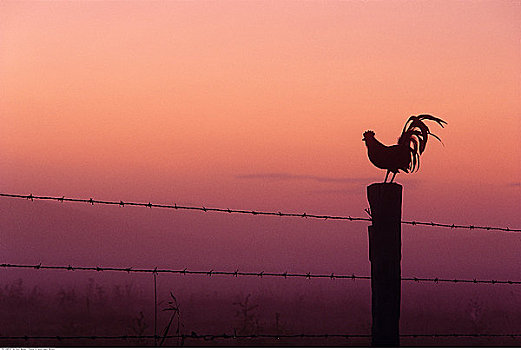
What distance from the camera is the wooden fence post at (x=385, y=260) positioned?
5.36 m

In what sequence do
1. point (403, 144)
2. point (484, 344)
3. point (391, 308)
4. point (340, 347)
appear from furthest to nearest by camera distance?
point (403, 144), point (484, 344), point (340, 347), point (391, 308)

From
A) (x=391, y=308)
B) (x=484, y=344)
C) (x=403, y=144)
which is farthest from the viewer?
(x=403, y=144)

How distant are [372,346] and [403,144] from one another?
2.98 meters

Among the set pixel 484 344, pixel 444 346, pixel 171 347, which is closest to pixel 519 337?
pixel 484 344

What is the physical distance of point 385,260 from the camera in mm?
5387

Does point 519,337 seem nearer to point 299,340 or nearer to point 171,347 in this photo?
point 299,340

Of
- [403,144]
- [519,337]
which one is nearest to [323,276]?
[519,337]

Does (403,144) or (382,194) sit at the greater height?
(403,144)

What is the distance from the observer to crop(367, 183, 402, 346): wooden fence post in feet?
17.6

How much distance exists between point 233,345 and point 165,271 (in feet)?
3.16

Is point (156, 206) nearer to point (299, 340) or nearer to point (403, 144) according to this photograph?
point (299, 340)

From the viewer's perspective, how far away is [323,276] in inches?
231

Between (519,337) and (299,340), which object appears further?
(519,337)

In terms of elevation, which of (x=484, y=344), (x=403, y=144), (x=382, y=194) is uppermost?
(x=403, y=144)
